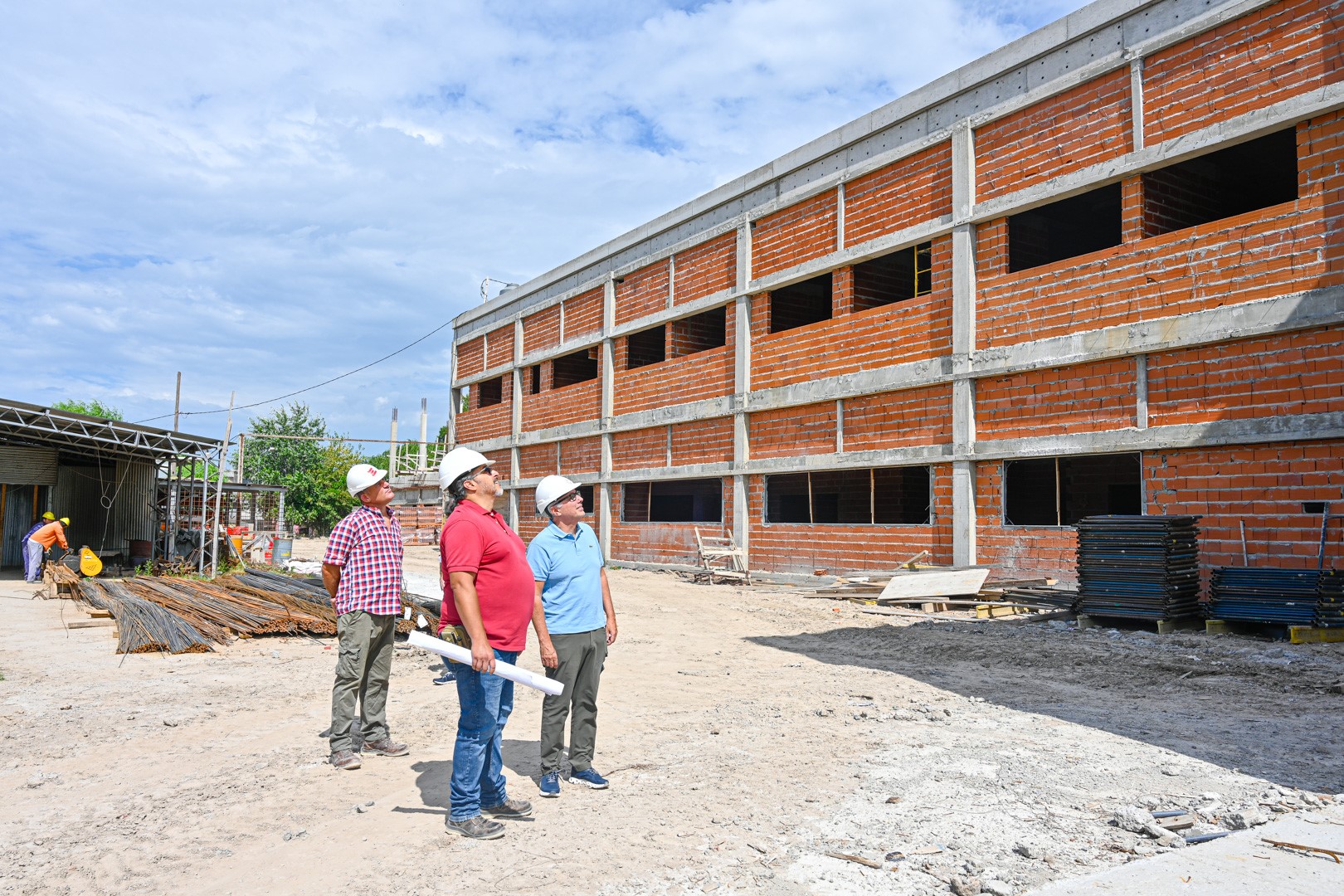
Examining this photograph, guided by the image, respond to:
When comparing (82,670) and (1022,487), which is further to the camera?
(1022,487)

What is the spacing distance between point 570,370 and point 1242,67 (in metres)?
20.3

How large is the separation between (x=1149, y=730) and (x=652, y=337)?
1958 centimetres

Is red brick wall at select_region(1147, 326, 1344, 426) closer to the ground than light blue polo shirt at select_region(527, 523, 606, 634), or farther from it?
farther from it

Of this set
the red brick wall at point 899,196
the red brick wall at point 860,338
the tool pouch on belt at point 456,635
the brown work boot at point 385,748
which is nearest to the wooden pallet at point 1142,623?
the red brick wall at point 860,338

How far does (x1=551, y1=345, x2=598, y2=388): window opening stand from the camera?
28547 millimetres

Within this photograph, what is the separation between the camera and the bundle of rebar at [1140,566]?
11.1 m

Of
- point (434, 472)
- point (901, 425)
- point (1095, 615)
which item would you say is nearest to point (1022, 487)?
point (901, 425)

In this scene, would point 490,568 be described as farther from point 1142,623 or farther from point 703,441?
point 703,441

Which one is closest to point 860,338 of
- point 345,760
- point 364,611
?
point 364,611

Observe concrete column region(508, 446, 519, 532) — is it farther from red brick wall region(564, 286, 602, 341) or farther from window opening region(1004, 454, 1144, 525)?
window opening region(1004, 454, 1144, 525)

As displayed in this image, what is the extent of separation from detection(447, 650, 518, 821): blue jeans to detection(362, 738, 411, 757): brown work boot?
1.52 meters

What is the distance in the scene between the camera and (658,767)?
18.4 feet

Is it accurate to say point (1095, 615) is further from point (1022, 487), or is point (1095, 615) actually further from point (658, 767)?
point (658, 767)

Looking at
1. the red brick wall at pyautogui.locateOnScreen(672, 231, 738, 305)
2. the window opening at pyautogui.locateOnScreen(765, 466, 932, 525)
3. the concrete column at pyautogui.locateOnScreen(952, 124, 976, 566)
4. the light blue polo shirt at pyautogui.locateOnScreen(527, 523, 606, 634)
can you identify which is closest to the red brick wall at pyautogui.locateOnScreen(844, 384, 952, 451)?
the concrete column at pyautogui.locateOnScreen(952, 124, 976, 566)
